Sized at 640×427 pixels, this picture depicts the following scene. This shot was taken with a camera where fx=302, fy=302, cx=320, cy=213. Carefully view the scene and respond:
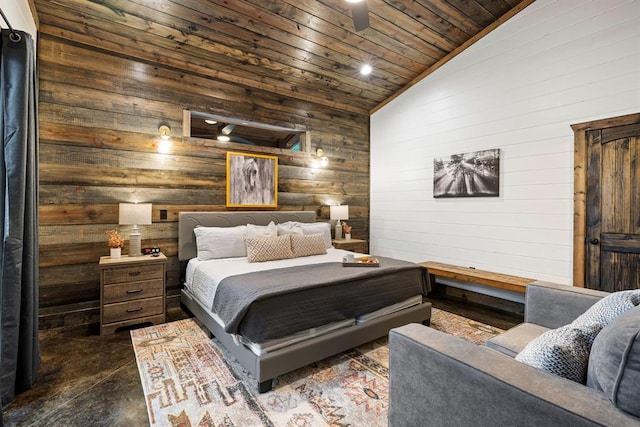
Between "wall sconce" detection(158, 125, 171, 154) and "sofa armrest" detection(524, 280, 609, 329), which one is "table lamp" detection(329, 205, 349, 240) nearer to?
"wall sconce" detection(158, 125, 171, 154)

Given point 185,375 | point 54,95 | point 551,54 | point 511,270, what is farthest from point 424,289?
point 54,95

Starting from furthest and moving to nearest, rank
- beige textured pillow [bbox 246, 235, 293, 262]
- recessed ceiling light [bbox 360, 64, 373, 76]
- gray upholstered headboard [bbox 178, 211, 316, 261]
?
recessed ceiling light [bbox 360, 64, 373, 76], gray upholstered headboard [bbox 178, 211, 316, 261], beige textured pillow [bbox 246, 235, 293, 262]

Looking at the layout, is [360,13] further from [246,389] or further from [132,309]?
[132,309]

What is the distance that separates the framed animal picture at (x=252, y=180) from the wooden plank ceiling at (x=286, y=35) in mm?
1061

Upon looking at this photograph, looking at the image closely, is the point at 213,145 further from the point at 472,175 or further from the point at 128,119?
the point at 472,175

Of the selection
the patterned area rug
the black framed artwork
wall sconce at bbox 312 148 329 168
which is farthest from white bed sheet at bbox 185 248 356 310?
the black framed artwork

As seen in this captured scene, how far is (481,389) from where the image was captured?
3.47 feet

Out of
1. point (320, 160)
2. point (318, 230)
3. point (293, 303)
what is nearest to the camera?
point (293, 303)

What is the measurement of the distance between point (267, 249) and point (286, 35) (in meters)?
2.57

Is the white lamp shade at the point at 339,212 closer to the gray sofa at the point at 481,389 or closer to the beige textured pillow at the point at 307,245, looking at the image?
the beige textured pillow at the point at 307,245

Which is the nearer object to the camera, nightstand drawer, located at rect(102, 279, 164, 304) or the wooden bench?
nightstand drawer, located at rect(102, 279, 164, 304)

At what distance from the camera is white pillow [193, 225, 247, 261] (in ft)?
11.5

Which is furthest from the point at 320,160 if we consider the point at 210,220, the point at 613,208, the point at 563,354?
the point at 563,354

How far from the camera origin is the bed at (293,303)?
2.13 m
